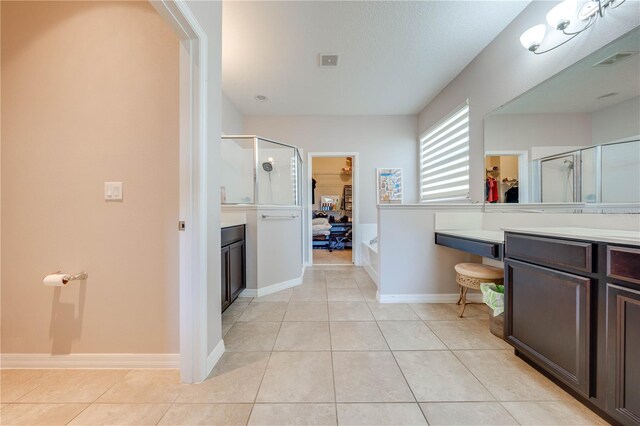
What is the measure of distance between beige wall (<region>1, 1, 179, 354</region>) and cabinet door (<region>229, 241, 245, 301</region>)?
0.85m

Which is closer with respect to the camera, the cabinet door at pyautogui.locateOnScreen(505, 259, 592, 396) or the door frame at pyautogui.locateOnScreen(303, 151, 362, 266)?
the cabinet door at pyautogui.locateOnScreen(505, 259, 592, 396)

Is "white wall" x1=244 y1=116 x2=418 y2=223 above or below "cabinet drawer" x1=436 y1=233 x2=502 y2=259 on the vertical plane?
above

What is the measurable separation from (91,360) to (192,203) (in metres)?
1.20

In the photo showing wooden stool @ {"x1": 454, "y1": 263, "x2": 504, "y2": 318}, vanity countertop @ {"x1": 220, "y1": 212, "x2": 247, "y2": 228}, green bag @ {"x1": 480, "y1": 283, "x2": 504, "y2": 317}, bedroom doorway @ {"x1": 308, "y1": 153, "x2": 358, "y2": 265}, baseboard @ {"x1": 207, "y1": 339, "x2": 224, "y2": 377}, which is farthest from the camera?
bedroom doorway @ {"x1": 308, "y1": 153, "x2": 358, "y2": 265}

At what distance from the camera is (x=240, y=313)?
2.26 m

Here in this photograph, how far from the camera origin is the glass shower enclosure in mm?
3004

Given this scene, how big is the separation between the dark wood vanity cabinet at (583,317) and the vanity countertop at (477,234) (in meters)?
0.33

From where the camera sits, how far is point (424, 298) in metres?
2.51

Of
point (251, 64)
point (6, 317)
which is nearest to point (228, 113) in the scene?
point (251, 64)

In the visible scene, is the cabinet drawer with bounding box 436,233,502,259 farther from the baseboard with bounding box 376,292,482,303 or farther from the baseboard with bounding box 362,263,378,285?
the baseboard with bounding box 362,263,378,285

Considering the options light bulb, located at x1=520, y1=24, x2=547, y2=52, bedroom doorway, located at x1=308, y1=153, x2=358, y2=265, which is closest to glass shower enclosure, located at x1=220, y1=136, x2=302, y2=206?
light bulb, located at x1=520, y1=24, x2=547, y2=52

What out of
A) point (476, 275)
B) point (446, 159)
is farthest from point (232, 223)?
point (446, 159)

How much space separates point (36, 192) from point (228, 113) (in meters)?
2.56

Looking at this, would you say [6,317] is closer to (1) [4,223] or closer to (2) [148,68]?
(1) [4,223]
